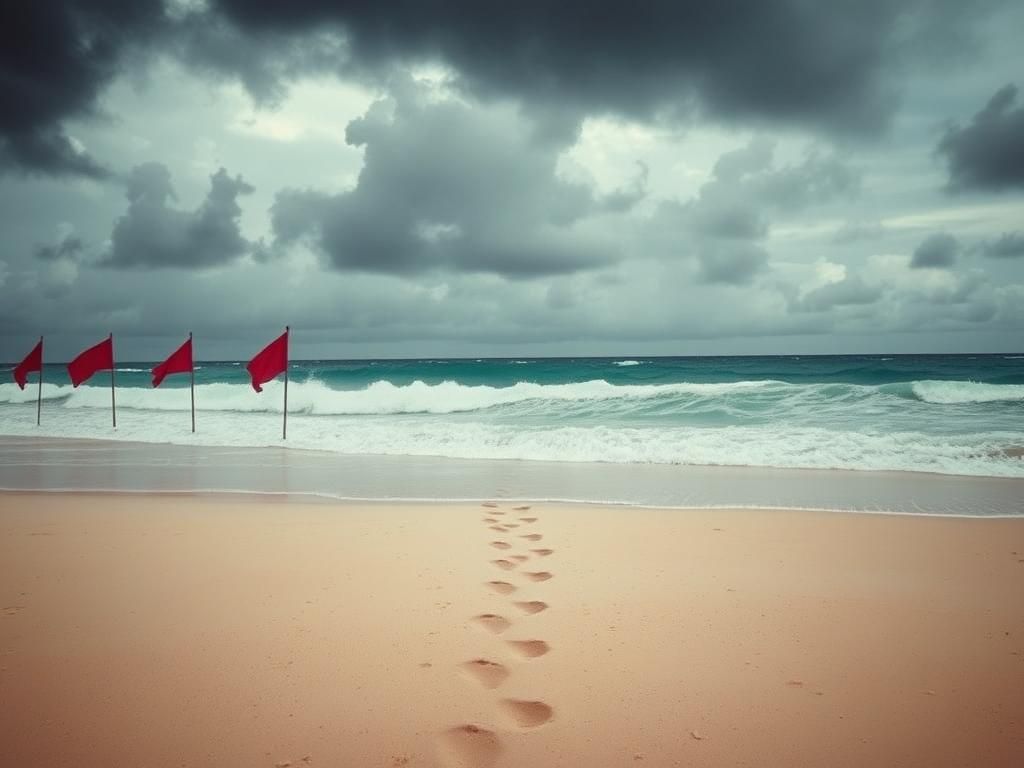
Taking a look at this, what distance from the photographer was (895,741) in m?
2.66

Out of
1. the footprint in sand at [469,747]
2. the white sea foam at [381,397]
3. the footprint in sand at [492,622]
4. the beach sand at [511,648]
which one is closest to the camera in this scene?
the footprint in sand at [469,747]

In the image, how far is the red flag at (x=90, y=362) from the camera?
16812mm

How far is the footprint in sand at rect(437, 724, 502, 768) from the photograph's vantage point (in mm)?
2484

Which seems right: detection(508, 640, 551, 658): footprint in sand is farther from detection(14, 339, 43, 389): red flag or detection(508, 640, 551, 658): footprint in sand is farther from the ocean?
detection(14, 339, 43, 389): red flag

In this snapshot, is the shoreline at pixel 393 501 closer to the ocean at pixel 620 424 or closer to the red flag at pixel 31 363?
the ocean at pixel 620 424

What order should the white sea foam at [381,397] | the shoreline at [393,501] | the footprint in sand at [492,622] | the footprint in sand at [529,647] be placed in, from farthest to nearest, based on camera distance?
the white sea foam at [381,397]
the shoreline at [393,501]
the footprint in sand at [492,622]
the footprint in sand at [529,647]

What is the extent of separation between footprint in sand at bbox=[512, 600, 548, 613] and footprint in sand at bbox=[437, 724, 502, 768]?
Answer: 1.36 m

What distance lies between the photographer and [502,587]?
449 centimetres

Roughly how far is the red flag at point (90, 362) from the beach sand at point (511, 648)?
44.3ft

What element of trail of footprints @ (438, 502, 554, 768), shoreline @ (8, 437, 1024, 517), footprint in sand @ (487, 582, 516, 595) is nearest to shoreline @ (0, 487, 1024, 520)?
shoreline @ (8, 437, 1024, 517)

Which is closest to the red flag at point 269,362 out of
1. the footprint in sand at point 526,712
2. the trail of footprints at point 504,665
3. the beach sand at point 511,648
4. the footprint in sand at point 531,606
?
the beach sand at point 511,648

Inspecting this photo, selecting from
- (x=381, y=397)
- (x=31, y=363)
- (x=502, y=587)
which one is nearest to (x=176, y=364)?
(x=31, y=363)

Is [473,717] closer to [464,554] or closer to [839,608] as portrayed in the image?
[464,554]

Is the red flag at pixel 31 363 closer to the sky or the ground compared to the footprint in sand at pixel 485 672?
closer to the sky
